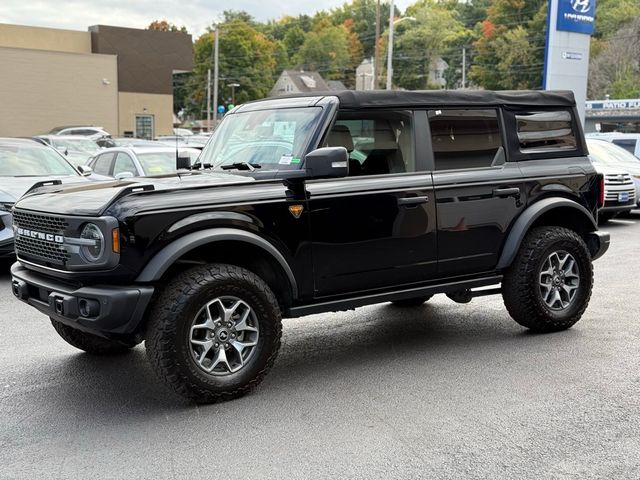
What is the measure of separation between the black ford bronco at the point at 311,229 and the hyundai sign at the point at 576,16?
1890 cm

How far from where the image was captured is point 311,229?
511 centimetres

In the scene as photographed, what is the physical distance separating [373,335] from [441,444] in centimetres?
A: 243

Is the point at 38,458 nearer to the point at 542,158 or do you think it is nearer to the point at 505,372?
the point at 505,372

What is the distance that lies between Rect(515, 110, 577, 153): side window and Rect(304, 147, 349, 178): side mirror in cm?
207

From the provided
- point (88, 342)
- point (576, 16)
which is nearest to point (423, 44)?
point (576, 16)

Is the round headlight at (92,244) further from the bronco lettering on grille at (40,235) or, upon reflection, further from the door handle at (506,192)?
the door handle at (506,192)

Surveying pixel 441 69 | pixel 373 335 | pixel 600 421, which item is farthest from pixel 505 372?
pixel 441 69

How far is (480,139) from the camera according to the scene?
6.16 metres

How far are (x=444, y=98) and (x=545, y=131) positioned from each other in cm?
117

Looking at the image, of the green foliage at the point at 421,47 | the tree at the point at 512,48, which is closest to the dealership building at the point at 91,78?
the green foliage at the point at 421,47

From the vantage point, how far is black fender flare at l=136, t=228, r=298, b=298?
4.47 metres

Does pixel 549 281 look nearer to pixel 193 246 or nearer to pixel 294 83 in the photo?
pixel 193 246

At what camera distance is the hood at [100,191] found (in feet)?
15.0

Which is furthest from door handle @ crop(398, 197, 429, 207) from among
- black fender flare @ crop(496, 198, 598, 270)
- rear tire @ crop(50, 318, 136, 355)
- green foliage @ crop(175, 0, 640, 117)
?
green foliage @ crop(175, 0, 640, 117)
